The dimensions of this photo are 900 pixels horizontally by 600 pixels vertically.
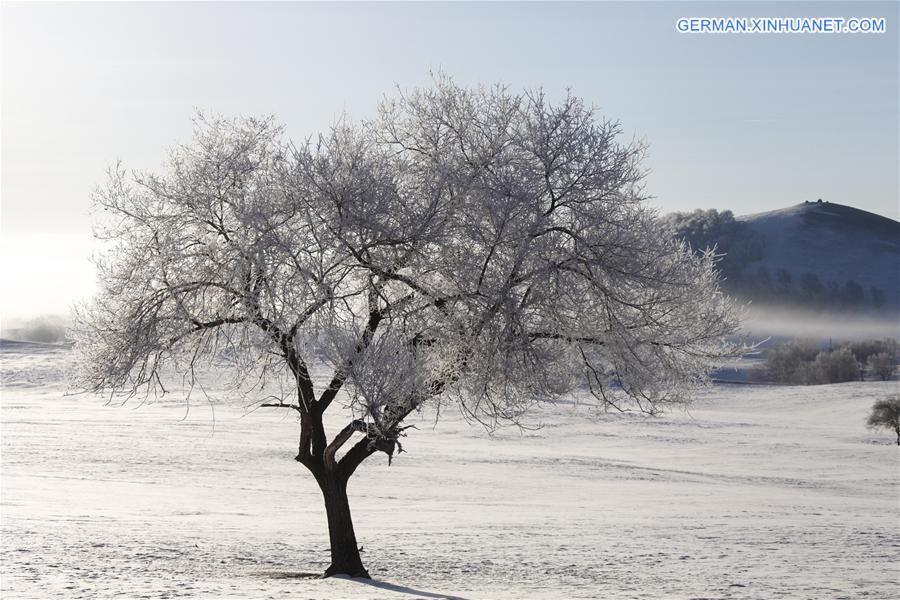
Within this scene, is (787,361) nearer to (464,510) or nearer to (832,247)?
(464,510)

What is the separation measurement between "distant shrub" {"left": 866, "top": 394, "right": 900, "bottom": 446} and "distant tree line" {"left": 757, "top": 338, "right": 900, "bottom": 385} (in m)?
42.9

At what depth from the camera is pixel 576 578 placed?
15.5 meters

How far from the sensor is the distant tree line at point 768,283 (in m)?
164

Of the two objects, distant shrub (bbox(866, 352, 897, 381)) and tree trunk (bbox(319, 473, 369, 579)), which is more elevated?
distant shrub (bbox(866, 352, 897, 381))

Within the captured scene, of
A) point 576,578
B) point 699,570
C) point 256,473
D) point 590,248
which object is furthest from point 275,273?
point 256,473

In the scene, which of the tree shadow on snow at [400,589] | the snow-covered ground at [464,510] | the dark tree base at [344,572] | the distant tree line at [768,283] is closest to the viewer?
the tree shadow on snow at [400,589]

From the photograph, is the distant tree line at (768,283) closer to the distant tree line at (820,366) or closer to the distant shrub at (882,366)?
the distant tree line at (820,366)

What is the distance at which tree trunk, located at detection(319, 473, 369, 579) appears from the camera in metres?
14.8

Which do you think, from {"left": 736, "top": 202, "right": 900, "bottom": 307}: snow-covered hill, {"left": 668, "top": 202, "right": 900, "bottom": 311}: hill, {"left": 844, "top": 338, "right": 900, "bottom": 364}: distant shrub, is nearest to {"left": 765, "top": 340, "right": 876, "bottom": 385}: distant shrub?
{"left": 844, "top": 338, "right": 900, "bottom": 364}: distant shrub

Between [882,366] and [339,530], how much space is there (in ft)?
291

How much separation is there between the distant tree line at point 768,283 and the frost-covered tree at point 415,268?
15130cm

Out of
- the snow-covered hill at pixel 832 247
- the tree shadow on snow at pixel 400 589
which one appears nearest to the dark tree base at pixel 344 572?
the tree shadow on snow at pixel 400 589

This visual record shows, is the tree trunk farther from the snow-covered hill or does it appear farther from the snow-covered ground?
the snow-covered hill

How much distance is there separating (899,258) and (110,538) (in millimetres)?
186380
